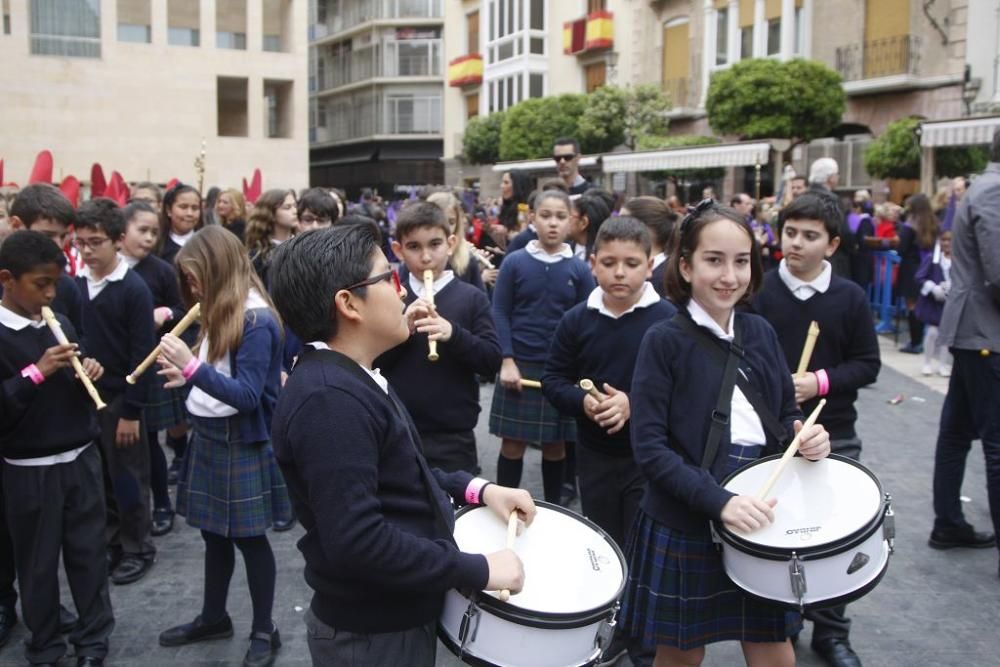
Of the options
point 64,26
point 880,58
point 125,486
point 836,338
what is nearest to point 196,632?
point 125,486

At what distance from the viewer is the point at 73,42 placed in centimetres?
2936

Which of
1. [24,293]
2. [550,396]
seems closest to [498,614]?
[550,396]

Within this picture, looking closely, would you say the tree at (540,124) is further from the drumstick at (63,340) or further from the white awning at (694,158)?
the drumstick at (63,340)

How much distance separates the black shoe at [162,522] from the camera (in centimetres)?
552

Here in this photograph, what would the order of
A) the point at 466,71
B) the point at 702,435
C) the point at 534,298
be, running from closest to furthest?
1. the point at 702,435
2. the point at 534,298
3. the point at 466,71

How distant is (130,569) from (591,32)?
1333 inches

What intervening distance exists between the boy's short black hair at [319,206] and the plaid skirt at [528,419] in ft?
6.77

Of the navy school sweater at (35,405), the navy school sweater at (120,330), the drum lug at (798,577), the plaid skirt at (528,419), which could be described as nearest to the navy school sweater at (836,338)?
the drum lug at (798,577)

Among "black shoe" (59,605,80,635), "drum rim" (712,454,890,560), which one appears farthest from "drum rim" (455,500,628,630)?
"black shoe" (59,605,80,635)

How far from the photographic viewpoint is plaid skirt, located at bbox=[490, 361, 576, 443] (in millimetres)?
5523

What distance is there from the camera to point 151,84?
3050 centimetres

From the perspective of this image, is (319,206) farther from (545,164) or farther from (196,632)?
(545,164)

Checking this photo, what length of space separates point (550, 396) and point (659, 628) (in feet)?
4.32

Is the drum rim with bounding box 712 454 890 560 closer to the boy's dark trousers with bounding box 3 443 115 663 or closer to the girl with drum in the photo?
the girl with drum
